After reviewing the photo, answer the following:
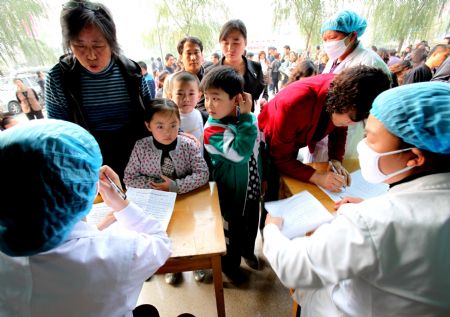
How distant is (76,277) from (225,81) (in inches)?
41.4

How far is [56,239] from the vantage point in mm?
562

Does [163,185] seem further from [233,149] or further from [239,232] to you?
[239,232]

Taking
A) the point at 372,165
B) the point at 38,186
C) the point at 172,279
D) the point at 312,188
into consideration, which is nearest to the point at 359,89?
the point at 372,165

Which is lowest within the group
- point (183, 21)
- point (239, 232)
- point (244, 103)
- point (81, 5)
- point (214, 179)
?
point (239, 232)

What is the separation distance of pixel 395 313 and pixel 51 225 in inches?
35.5

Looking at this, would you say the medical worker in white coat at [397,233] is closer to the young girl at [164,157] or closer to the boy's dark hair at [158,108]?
→ the young girl at [164,157]

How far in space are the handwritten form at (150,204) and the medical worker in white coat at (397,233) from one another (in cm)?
55

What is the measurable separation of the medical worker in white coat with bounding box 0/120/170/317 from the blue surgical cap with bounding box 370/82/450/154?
32.8 inches

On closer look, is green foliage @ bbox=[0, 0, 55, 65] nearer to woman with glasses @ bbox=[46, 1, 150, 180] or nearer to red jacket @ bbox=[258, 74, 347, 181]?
woman with glasses @ bbox=[46, 1, 150, 180]

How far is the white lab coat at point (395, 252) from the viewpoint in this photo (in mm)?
555

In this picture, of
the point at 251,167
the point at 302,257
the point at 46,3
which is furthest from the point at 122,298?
the point at 46,3

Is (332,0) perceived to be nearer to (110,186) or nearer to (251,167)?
(251,167)

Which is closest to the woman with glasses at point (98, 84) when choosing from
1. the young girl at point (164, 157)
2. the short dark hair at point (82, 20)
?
the short dark hair at point (82, 20)

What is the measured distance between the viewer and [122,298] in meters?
0.66
